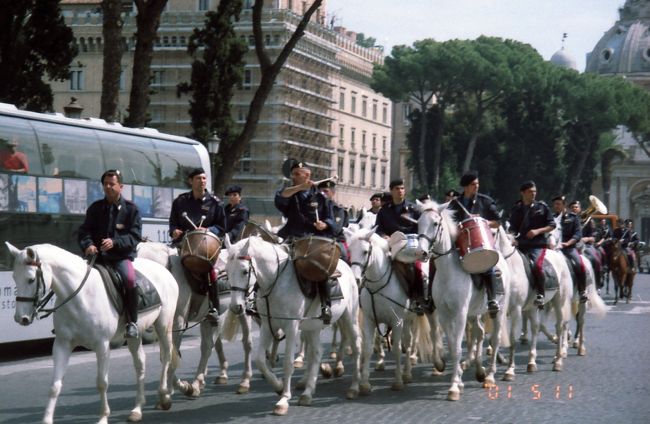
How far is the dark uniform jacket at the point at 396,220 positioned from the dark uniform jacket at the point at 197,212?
2.62 m

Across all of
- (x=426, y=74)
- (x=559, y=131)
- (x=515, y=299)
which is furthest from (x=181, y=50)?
(x=515, y=299)

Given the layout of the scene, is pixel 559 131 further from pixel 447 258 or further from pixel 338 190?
pixel 447 258

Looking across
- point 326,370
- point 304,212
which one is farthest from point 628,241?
point 304,212

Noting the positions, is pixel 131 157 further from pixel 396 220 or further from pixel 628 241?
pixel 628 241

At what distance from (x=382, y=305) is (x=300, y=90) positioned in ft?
263

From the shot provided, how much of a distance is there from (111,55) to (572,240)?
13.8m

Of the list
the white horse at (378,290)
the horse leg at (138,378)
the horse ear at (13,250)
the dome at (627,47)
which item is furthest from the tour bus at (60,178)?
the dome at (627,47)

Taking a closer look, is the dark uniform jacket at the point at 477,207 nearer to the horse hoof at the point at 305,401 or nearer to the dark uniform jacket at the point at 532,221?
the dark uniform jacket at the point at 532,221

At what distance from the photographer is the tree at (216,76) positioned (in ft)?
152

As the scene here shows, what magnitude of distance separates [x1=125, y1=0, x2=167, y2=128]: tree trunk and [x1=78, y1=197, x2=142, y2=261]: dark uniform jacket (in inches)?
721

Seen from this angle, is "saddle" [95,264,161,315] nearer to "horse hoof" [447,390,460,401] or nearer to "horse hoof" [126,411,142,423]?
"horse hoof" [126,411,142,423]

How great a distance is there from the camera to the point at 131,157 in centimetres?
2300

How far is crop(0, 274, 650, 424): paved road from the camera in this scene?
13.1 m

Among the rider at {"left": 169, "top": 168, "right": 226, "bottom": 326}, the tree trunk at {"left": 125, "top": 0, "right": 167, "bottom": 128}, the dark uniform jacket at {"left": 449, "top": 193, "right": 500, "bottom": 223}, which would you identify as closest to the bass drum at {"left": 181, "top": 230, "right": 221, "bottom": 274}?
the rider at {"left": 169, "top": 168, "right": 226, "bottom": 326}
